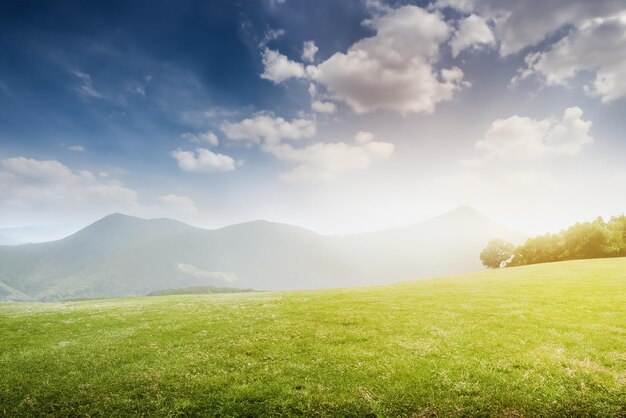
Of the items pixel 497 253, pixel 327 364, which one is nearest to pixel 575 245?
pixel 497 253

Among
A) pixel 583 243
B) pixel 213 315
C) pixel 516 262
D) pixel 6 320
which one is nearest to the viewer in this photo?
pixel 6 320

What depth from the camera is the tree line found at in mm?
95312

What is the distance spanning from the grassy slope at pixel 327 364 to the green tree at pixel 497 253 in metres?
115

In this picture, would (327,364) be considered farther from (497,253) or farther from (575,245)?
(497,253)

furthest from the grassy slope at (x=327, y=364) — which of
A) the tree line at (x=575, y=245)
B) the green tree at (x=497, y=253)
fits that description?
the green tree at (x=497, y=253)

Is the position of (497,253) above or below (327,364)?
above

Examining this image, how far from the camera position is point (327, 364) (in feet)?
53.1

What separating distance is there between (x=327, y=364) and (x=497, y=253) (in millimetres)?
137785

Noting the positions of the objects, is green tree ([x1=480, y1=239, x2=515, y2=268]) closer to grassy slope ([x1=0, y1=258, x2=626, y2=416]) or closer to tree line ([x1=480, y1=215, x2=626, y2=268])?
tree line ([x1=480, y1=215, x2=626, y2=268])

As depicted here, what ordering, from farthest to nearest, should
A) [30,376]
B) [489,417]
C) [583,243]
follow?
[583,243], [30,376], [489,417]

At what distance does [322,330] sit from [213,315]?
12.6m

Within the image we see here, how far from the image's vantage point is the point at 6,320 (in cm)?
2731

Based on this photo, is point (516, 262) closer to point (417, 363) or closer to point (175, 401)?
point (417, 363)

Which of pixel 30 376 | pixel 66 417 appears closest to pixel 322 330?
pixel 66 417
